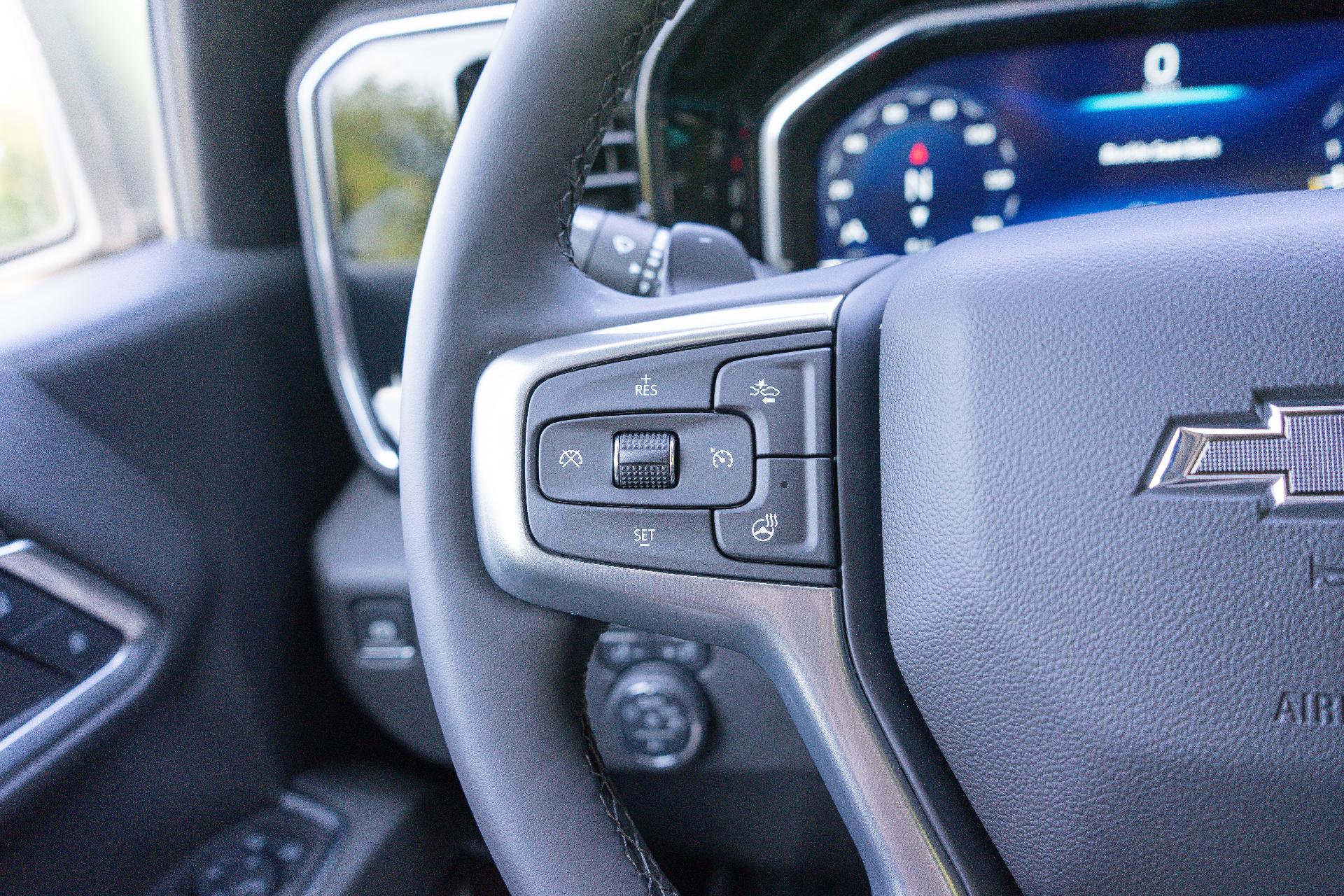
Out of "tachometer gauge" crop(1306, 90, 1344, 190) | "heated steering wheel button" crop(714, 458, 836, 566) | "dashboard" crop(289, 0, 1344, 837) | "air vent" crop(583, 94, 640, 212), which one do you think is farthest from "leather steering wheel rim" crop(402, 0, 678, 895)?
"tachometer gauge" crop(1306, 90, 1344, 190)

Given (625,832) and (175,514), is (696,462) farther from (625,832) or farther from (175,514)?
(175,514)

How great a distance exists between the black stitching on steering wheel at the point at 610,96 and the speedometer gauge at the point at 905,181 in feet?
2.37

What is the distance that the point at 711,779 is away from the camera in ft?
3.82

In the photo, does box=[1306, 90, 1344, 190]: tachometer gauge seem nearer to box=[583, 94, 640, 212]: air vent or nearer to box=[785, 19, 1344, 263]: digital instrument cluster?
box=[785, 19, 1344, 263]: digital instrument cluster

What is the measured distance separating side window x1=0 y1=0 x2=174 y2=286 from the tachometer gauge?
124cm

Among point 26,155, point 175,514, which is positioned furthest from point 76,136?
point 175,514

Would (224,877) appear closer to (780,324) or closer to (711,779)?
(711,779)

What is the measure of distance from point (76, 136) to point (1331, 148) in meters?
1.35

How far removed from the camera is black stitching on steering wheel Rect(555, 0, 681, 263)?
0.65 metres

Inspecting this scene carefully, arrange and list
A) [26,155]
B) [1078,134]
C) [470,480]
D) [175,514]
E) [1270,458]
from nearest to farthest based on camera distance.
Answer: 1. [1270,458]
2. [470,480]
3. [175,514]
4. [26,155]
5. [1078,134]

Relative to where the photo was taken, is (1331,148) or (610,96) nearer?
(610,96)

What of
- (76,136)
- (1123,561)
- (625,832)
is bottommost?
(625,832)

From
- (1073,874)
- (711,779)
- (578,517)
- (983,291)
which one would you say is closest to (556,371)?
(578,517)

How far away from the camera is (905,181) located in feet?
4.49
